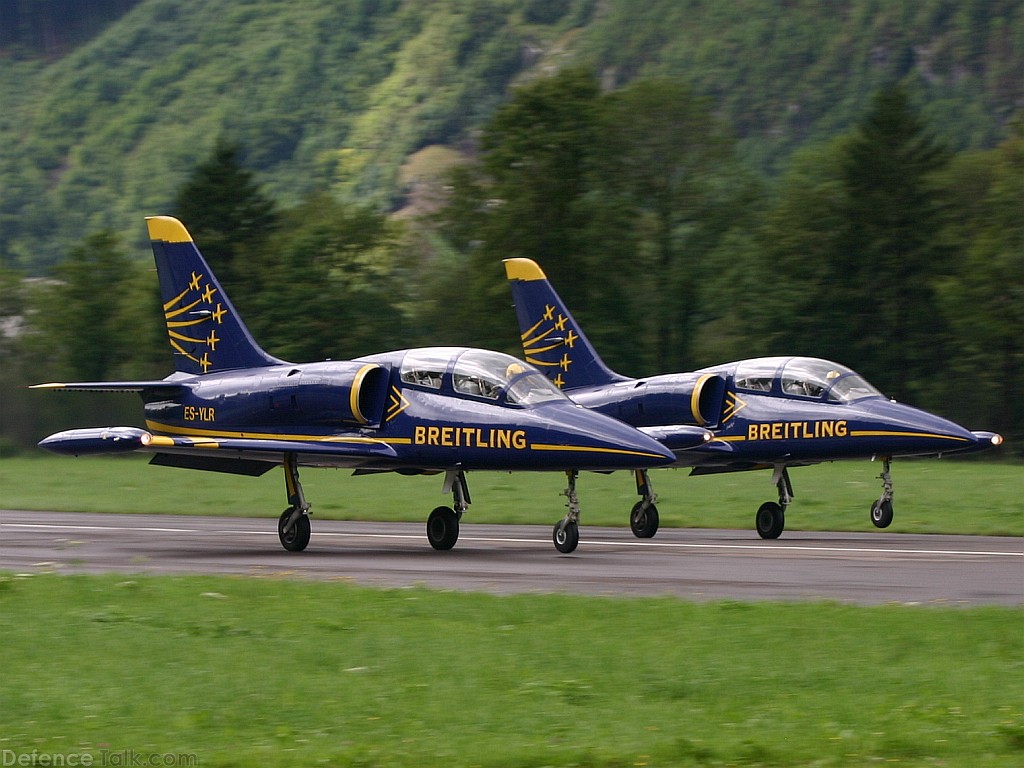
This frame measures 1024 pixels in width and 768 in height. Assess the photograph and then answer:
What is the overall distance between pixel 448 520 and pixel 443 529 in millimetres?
128

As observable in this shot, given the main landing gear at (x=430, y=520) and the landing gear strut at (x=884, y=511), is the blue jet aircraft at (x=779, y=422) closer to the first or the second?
the landing gear strut at (x=884, y=511)

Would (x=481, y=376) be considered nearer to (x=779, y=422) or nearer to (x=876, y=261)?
(x=779, y=422)

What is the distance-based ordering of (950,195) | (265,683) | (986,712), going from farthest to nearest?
(950,195), (265,683), (986,712)

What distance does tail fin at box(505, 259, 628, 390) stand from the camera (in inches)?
1021

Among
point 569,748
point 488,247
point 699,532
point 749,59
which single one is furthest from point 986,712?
point 749,59

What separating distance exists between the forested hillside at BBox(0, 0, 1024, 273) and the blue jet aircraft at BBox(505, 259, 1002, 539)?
4044 inches

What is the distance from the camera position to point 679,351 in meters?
58.7

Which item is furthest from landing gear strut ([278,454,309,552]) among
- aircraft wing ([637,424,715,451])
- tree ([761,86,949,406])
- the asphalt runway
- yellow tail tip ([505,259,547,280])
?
tree ([761,86,949,406])

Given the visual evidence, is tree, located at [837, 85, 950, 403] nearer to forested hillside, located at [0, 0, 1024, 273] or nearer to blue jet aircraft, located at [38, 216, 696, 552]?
blue jet aircraft, located at [38, 216, 696, 552]

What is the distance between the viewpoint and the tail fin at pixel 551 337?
25.9 metres

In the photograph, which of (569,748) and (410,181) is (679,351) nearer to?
(569,748)

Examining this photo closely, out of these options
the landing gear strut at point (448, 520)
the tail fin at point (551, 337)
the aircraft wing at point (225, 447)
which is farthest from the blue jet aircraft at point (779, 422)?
the aircraft wing at point (225, 447)

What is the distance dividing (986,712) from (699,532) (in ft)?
49.0

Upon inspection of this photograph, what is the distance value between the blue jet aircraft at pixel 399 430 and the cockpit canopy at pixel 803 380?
2174mm
